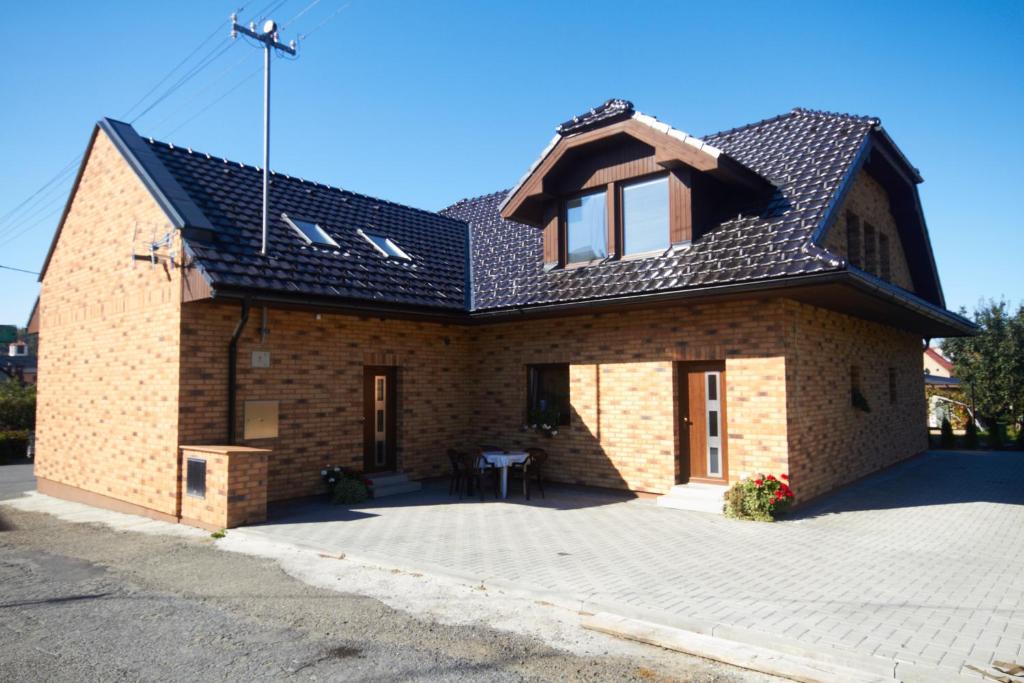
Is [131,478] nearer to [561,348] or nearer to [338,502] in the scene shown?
[338,502]

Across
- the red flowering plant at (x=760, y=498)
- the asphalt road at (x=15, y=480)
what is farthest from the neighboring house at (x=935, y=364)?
the asphalt road at (x=15, y=480)

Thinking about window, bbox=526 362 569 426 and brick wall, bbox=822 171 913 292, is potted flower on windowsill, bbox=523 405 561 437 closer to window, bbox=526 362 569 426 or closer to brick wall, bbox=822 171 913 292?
window, bbox=526 362 569 426

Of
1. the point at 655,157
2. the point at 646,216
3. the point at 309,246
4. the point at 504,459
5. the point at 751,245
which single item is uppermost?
the point at 655,157

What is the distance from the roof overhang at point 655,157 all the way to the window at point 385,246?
234cm

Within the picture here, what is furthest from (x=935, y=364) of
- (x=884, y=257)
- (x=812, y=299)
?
(x=812, y=299)

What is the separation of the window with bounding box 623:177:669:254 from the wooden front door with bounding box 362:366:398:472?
17.1 ft

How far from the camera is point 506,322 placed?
43.1 feet

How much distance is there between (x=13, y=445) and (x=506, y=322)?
62.4 feet

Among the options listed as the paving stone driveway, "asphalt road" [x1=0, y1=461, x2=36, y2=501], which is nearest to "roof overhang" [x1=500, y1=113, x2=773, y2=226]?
the paving stone driveway

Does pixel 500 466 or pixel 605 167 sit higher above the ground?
pixel 605 167

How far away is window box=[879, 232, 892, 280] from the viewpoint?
13629 millimetres

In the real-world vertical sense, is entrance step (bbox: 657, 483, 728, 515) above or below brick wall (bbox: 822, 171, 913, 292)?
below

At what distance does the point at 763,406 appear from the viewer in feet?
31.1

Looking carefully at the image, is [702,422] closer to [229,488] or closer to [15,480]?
[229,488]
